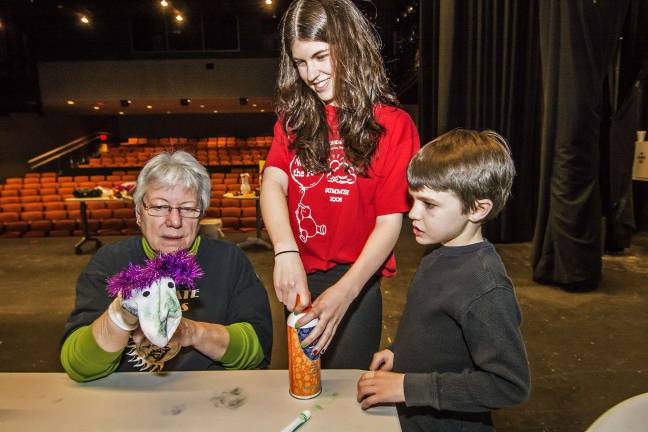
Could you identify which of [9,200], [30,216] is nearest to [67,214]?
[30,216]

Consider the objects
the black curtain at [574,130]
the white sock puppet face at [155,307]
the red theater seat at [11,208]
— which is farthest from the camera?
the red theater seat at [11,208]

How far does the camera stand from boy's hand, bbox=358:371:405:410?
2.91 feet

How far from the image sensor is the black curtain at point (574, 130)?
12.0ft

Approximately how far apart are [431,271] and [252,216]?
7370mm

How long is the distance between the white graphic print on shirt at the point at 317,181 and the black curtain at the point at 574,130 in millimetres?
3312

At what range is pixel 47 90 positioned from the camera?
1350 centimetres

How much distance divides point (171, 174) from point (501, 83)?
19.4 feet

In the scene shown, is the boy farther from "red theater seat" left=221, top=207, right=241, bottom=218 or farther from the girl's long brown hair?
"red theater seat" left=221, top=207, right=241, bottom=218

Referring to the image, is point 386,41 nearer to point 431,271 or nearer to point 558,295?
point 558,295

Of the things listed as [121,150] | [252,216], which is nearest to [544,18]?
[252,216]

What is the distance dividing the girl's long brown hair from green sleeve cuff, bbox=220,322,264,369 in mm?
509

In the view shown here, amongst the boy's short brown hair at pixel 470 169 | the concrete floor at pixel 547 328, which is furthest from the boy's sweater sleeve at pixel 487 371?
the concrete floor at pixel 547 328

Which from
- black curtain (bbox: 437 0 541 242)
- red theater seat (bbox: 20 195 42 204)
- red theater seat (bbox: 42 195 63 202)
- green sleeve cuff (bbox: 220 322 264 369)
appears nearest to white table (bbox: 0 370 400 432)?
green sleeve cuff (bbox: 220 322 264 369)

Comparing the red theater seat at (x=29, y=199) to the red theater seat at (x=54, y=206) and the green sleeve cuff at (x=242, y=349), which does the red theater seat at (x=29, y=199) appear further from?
the green sleeve cuff at (x=242, y=349)
